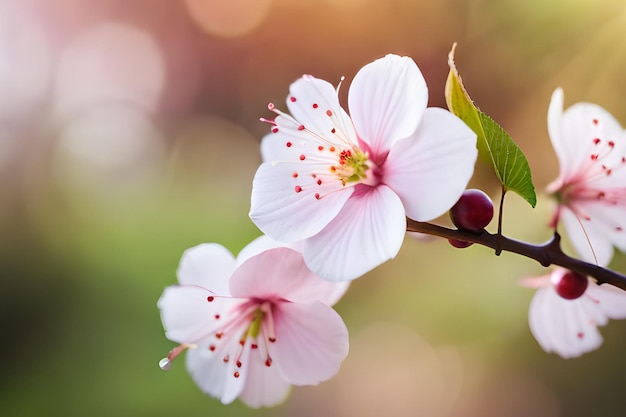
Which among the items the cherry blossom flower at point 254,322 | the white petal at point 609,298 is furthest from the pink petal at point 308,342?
the white petal at point 609,298

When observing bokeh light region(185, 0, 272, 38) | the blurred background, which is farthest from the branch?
bokeh light region(185, 0, 272, 38)

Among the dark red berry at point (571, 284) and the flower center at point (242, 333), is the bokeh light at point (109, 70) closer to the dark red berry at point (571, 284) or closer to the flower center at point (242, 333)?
the flower center at point (242, 333)

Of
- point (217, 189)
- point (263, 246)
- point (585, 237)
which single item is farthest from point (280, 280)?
point (217, 189)

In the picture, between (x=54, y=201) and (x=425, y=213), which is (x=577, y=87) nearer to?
(x=425, y=213)

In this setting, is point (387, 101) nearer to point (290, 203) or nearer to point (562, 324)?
point (290, 203)

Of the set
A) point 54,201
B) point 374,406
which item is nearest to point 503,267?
point 374,406
